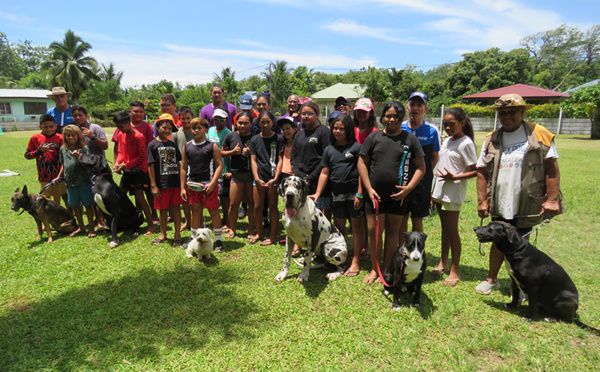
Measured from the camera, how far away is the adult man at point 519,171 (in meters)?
3.54

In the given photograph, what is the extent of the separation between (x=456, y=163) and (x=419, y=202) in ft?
2.34

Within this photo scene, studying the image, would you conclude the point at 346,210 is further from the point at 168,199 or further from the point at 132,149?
the point at 132,149

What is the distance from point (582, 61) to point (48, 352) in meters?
76.6

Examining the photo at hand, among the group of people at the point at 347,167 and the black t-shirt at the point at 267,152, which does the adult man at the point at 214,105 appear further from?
the black t-shirt at the point at 267,152

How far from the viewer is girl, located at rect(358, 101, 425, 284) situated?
3896 millimetres

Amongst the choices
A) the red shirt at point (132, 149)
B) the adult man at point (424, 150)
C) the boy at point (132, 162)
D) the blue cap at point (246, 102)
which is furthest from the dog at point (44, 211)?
the adult man at point (424, 150)

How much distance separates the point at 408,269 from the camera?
3621mm

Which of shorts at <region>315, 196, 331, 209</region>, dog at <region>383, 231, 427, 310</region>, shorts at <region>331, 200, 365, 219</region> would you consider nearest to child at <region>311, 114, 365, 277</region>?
shorts at <region>331, 200, 365, 219</region>

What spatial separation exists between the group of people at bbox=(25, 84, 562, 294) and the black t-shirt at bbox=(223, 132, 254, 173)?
2 cm

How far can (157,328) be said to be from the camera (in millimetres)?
3506

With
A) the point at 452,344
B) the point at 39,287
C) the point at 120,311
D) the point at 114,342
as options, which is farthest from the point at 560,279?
the point at 39,287

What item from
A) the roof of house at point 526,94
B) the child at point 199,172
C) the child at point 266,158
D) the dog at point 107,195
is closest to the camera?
the child at point 199,172

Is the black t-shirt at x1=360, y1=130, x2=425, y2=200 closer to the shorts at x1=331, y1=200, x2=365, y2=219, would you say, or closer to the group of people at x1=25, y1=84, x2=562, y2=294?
the group of people at x1=25, y1=84, x2=562, y2=294

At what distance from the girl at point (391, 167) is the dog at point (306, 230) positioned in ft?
2.47
